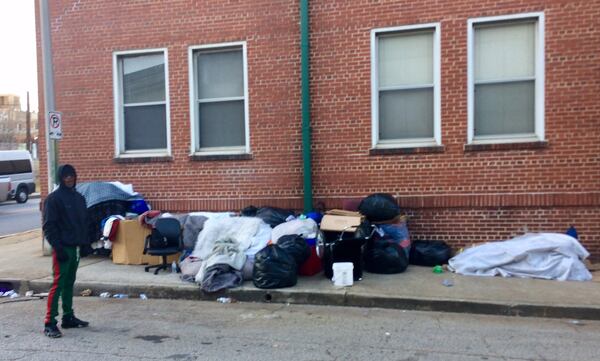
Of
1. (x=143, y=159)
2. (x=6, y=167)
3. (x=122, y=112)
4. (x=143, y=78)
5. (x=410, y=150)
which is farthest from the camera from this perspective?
(x=6, y=167)

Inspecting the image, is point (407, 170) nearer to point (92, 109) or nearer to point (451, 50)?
point (451, 50)

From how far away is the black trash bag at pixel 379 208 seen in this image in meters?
8.42

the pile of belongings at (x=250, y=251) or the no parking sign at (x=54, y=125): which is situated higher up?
the no parking sign at (x=54, y=125)

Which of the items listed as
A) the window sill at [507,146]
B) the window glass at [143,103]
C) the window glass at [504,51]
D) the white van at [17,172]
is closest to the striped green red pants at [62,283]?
the window glass at [143,103]

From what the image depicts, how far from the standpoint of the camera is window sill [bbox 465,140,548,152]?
8.42 metres

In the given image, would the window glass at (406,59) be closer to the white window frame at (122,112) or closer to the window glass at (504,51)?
the window glass at (504,51)

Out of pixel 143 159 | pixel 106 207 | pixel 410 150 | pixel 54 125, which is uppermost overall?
pixel 54 125

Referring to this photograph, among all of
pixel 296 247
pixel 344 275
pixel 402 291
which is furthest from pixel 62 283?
pixel 402 291

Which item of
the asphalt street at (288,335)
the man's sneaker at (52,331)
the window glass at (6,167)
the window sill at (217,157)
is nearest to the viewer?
the asphalt street at (288,335)

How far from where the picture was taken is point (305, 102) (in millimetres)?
9242

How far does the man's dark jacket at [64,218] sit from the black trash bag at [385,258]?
412 centimetres

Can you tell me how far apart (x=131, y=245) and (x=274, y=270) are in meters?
3.26

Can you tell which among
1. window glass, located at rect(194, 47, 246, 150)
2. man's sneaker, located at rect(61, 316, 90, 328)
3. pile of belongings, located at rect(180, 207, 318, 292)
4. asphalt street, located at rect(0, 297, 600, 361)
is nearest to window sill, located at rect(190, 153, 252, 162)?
window glass, located at rect(194, 47, 246, 150)

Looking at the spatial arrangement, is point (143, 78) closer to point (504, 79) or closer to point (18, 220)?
point (504, 79)
